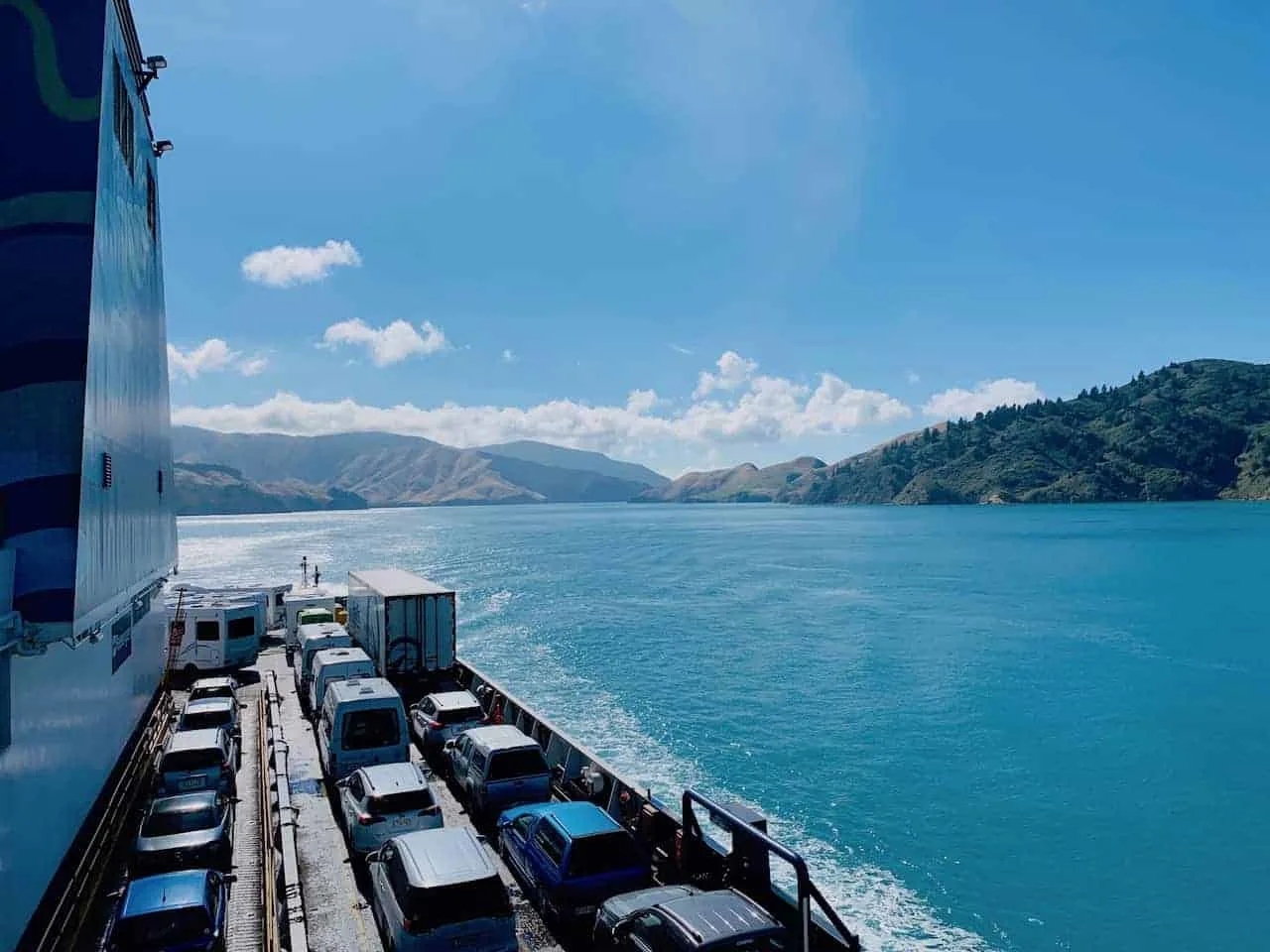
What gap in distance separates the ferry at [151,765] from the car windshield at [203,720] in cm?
6

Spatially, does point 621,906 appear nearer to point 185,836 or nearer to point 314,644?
point 185,836

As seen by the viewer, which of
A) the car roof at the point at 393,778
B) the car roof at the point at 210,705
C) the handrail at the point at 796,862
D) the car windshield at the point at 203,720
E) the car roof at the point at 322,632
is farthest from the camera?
the car roof at the point at 322,632

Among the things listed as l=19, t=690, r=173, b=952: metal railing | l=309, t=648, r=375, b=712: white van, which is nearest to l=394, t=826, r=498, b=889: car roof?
l=19, t=690, r=173, b=952: metal railing

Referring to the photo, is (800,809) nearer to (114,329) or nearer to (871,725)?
(871,725)

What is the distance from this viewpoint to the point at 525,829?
521 inches

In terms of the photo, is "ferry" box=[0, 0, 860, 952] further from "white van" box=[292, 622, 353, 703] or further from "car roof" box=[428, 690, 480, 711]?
"white van" box=[292, 622, 353, 703]

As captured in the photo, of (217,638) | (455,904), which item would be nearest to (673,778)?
(217,638)

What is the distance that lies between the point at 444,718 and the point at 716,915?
1232cm

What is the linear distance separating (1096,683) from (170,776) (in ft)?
150

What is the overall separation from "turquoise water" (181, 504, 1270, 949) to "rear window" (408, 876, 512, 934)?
13086 mm

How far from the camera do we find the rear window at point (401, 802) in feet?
44.6

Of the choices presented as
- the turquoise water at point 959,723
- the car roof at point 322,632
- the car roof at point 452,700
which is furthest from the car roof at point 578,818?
the car roof at point 322,632

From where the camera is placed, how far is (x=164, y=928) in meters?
10.2

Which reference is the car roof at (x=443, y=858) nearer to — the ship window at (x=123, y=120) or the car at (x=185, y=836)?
the car at (x=185, y=836)
